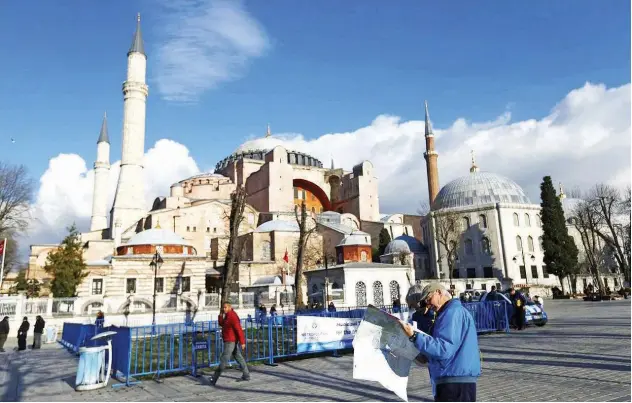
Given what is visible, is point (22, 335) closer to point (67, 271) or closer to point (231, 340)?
point (231, 340)

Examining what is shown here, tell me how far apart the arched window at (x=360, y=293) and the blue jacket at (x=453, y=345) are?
22.6 metres

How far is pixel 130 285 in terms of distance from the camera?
2792 cm

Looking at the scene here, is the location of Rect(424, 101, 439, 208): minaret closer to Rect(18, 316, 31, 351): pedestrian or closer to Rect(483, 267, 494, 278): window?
Rect(483, 267, 494, 278): window

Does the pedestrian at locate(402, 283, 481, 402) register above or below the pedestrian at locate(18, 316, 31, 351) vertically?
above

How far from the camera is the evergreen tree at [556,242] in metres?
35.5

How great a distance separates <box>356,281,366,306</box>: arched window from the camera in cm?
2541

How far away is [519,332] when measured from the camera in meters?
12.9

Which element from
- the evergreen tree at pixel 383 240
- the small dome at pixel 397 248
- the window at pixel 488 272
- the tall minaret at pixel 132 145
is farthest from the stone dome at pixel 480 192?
the tall minaret at pixel 132 145

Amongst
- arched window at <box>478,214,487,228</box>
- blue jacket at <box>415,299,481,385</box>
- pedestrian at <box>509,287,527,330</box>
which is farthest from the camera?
arched window at <box>478,214,487,228</box>

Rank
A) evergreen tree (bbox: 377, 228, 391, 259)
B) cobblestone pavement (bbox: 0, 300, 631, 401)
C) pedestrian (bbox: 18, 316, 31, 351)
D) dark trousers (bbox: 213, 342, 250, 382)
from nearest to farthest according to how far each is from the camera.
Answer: cobblestone pavement (bbox: 0, 300, 631, 401)
dark trousers (bbox: 213, 342, 250, 382)
pedestrian (bbox: 18, 316, 31, 351)
evergreen tree (bbox: 377, 228, 391, 259)

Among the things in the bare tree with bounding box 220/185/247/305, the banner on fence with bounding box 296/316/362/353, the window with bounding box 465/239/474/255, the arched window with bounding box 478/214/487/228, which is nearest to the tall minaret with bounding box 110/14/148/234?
the bare tree with bounding box 220/185/247/305

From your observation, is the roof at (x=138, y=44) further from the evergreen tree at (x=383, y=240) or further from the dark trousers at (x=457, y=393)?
the dark trousers at (x=457, y=393)

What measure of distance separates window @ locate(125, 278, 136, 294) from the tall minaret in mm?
12453

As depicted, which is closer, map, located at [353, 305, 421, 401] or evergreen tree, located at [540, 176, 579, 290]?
map, located at [353, 305, 421, 401]
